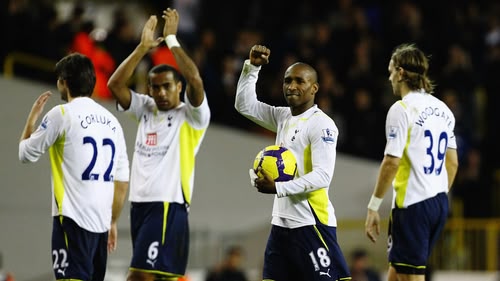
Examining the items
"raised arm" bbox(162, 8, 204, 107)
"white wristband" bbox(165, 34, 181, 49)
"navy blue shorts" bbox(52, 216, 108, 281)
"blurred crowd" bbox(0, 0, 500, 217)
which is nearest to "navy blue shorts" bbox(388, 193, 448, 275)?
"raised arm" bbox(162, 8, 204, 107)

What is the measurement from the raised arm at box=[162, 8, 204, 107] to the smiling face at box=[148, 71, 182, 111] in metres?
0.16

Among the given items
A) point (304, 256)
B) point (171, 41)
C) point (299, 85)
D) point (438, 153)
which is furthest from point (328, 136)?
point (171, 41)

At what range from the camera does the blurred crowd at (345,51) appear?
15.8 m

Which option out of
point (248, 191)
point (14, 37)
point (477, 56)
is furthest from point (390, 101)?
point (14, 37)

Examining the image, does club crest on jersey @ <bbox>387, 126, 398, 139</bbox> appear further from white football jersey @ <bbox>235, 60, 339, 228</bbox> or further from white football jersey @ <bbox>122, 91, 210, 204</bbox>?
white football jersey @ <bbox>122, 91, 210, 204</bbox>

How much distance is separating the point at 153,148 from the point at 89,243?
1183 mm

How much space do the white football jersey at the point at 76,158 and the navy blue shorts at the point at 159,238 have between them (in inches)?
24.4

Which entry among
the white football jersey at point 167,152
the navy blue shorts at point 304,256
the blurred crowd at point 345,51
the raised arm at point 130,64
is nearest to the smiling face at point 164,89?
the white football jersey at point 167,152

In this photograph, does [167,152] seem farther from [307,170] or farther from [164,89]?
[307,170]

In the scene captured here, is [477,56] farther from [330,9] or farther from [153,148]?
[153,148]

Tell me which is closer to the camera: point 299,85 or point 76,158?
point 299,85

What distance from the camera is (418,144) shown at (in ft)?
29.2

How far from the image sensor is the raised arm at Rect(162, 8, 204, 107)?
905 centimetres

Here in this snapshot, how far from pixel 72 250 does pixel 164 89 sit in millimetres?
1705
